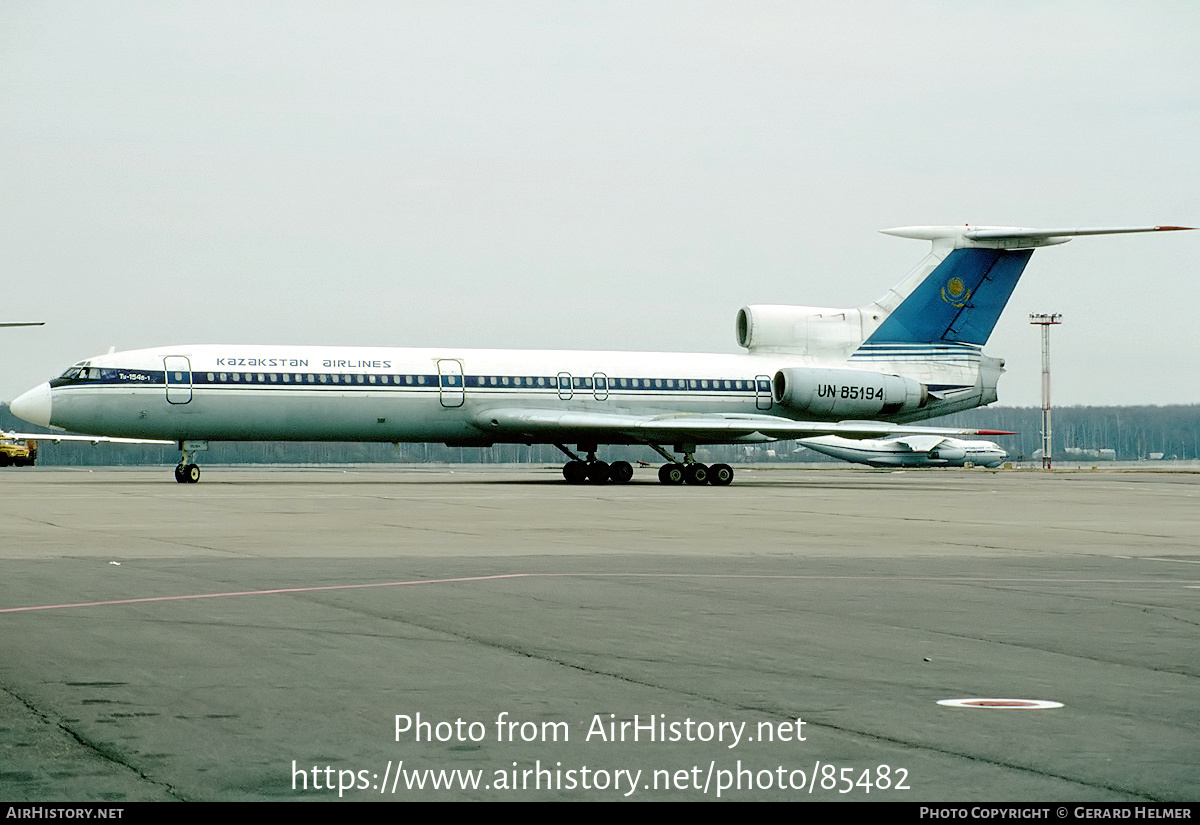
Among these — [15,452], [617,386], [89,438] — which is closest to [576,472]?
[617,386]

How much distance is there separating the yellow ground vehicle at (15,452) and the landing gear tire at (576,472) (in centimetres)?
3997

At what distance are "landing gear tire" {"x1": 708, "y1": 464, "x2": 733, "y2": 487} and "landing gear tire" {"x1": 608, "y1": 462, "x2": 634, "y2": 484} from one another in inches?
107

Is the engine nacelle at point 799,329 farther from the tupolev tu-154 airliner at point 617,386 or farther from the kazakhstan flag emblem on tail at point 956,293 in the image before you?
the kazakhstan flag emblem on tail at point 956,293

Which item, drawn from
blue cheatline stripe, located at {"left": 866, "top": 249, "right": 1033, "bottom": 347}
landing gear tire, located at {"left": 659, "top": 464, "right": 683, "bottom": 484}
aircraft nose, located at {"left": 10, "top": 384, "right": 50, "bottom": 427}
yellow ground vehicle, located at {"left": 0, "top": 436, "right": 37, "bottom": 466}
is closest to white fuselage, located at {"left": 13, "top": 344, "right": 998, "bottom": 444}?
aircraft nose, located at {"left": 10, "top": 384, "right": 50, "bottom": 427}

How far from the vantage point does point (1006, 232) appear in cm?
4475

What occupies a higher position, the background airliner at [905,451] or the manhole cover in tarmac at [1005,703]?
the manhole cover in tarmac at [1005,703]

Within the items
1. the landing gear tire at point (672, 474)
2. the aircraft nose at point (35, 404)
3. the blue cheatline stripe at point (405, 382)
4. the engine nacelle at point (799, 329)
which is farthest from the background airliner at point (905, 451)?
the aircraft nose at point (35, 404)

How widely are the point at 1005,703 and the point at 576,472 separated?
38.2 m

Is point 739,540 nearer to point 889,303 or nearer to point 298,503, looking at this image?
point 298,503

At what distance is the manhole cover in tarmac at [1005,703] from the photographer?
22.3 feet

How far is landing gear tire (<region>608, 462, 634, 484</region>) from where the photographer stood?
1727 inches

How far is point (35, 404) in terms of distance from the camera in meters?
39.5

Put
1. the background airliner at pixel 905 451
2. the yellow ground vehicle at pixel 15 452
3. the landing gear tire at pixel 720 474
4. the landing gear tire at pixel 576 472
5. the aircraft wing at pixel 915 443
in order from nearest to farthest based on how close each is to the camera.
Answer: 1. the landing gear tire at pixel 720 474
2. the landing gear tire at pixel 576 472
3. the yellow ground vehicle at pixel 15 452
4. the background airliner at pixel 905 451
5. the aircraft wing at pixel 915 443

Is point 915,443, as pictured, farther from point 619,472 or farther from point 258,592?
point 258,592
